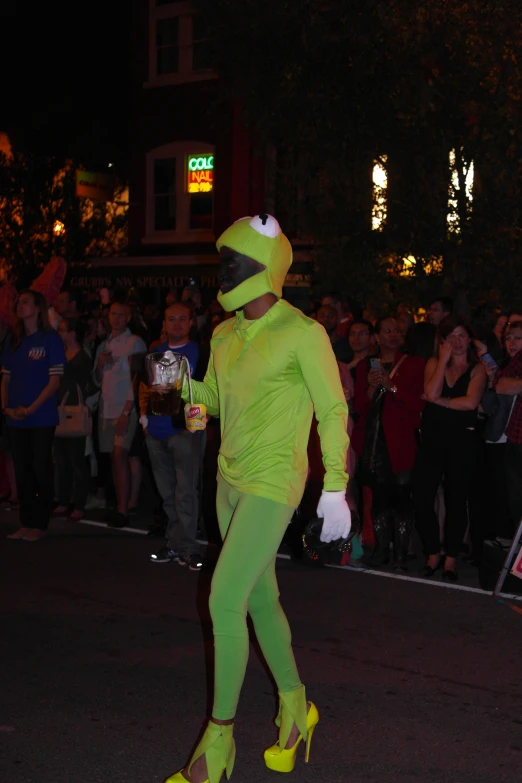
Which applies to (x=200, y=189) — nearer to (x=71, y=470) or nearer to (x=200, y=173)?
(x=200, y=173)

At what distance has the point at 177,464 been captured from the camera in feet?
26.8

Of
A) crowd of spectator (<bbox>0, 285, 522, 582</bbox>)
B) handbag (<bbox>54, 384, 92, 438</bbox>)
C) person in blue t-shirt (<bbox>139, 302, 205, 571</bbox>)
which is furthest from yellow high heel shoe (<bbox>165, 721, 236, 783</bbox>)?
handbag (<bbox>54, 384, 92, 438</bbox>)

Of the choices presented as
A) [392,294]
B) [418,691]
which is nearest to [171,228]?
[392,294]

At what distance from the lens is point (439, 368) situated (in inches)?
312

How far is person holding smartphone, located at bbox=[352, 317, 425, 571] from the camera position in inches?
319

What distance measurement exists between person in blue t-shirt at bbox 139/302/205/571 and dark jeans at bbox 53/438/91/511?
1840 mm

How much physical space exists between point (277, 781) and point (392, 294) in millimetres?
10967

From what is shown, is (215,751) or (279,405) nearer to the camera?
(215,751)

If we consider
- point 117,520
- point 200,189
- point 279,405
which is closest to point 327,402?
point 279,405

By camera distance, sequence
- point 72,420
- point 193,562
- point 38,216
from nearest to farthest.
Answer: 1. point 193,562
2. point 72,420
3. point 38,216

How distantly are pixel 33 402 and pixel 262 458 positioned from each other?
16.5 feet

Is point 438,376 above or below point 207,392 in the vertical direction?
below

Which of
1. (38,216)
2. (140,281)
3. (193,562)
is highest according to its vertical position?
(38,216)

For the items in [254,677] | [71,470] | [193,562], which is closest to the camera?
[254,677]
